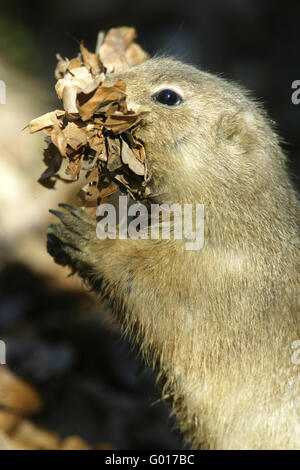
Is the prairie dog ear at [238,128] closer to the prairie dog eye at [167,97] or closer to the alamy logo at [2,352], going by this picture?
the prairie dog eye at [167,97]

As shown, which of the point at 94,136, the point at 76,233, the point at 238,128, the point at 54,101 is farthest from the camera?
the point at 54,101

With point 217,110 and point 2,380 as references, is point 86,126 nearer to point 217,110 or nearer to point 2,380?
point 217,110

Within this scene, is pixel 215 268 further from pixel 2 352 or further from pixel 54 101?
pixel 54 101

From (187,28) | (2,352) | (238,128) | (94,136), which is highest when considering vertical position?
(187,28)

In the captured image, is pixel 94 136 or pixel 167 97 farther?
pixel 167 97

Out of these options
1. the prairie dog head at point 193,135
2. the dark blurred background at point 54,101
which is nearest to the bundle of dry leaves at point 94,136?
the prairie dog head at point 193,135

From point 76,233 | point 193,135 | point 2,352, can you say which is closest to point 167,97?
point 193,135

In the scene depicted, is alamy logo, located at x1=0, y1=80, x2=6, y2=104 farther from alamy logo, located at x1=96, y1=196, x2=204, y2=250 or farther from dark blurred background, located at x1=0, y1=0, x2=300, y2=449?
alamy logo, located at x1=96, y1=196, x2=204, y2=250
